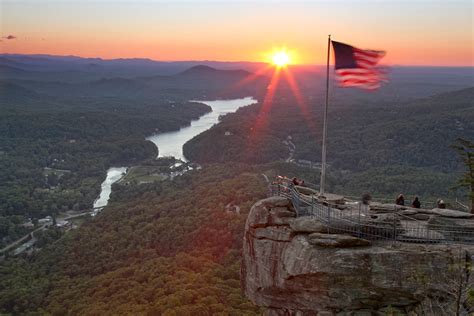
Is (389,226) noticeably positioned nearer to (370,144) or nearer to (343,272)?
(343,272)

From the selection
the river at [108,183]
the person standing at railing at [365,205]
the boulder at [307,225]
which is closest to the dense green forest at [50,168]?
the river at [108,183]

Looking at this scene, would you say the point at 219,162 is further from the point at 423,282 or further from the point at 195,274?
the point at 423,282

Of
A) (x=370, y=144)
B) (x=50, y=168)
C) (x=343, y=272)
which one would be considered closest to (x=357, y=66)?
(x=343, y=272)

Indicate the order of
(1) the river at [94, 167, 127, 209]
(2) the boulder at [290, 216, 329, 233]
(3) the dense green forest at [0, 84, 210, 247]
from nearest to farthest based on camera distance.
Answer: (2) the boulder at [290, 216, 329, 233] → (3) the dense green forest at [0, 84, 210, 247] → (1) the river at [94, 167, 127, 209]

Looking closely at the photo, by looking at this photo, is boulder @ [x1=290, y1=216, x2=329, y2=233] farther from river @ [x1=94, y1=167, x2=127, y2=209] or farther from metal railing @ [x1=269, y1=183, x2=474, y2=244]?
river @ [x1=94, y1=167, x2=127, y2=209]

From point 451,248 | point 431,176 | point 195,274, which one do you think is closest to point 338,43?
point 451,248

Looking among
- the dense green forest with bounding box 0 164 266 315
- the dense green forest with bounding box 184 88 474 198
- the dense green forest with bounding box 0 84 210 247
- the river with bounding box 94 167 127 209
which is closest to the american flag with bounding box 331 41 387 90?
the dense green forest with bounding box 0 164 266 315
